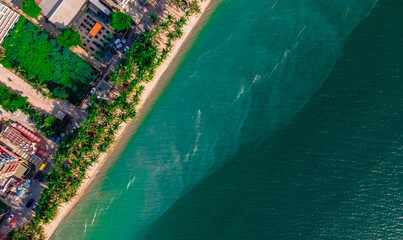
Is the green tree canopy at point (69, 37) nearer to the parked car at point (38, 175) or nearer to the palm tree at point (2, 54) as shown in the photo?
the palm tree at point (2, 54)

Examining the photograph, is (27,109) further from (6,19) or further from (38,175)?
(6,19)

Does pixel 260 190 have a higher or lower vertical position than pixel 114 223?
higher

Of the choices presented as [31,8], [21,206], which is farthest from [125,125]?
[31,8]

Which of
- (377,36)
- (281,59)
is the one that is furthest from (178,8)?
(377,36)

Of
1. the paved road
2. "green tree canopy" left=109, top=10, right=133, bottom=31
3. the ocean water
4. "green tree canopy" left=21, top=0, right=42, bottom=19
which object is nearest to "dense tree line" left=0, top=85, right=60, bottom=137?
the paved road

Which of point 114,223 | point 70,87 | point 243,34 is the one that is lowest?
point 114,223

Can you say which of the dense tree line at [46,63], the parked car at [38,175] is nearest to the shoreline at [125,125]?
the parked car at [38,175]

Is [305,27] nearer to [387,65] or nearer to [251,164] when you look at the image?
A: [387,65]
